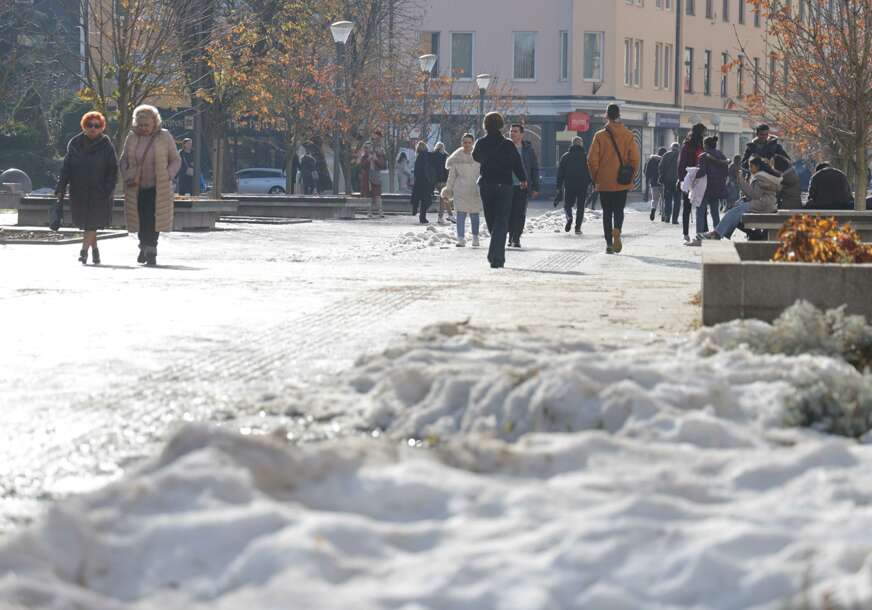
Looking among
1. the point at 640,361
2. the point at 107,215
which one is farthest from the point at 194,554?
the point at 107,215

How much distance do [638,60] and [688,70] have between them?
643 centimetres

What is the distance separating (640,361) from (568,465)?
2.34 meters

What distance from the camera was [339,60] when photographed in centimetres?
4862

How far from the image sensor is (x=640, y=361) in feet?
28.5

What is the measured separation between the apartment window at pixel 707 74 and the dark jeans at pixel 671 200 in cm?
4544

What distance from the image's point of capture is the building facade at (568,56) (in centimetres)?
7462

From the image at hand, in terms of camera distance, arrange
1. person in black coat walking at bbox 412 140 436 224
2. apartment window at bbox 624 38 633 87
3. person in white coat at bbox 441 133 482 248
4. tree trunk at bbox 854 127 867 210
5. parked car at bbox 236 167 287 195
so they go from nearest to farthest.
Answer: tree trunk at bbox 854 127 867 210
person in white coat at bbox 441 133 482 248
person in black coat walking at bbox 412 140 436 224
parked car at bbox 236 167 287 195
apartment window at bbox 624 38 633 87

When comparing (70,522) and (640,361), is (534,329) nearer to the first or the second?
(640,361)

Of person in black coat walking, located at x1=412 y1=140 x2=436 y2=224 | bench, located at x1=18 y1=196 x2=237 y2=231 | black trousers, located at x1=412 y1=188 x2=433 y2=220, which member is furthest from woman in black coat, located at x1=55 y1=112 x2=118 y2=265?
black trousers, located at x1=412 y1=188 x2=433 y2=220

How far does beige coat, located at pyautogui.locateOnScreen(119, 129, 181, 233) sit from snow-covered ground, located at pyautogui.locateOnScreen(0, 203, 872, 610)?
1046 cm

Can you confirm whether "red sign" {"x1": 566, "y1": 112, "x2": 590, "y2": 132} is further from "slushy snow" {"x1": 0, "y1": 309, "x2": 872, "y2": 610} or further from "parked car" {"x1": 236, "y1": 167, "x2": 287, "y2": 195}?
"slushy snow" {"x1": 0, "y1": 309, "x2": 872, "y2": 610}

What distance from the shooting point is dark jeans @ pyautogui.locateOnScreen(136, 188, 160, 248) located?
66.4ft

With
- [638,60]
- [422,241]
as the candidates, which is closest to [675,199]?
[422,241]

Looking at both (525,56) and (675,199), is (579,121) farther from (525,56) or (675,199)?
(675,199)
